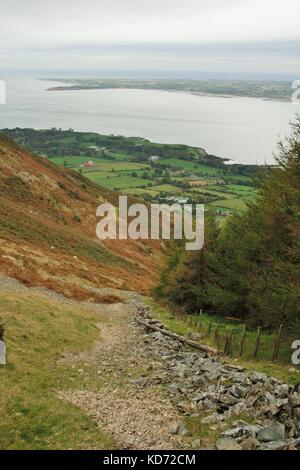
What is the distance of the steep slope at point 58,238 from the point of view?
38.7m

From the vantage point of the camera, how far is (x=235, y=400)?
592 inches

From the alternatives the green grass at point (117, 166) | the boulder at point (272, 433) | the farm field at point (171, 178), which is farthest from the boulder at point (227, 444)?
the green grass at point (117, 166)

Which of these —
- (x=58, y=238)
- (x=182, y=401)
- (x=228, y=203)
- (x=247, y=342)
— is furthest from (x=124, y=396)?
(x=228, y=203)

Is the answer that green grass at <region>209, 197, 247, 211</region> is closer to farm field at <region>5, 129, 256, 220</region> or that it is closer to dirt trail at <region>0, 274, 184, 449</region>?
farm field at <region>5, 129, 256, 220</region>

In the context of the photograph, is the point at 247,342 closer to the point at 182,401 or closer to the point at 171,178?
the point at 182,401

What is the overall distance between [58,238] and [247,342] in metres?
34.5

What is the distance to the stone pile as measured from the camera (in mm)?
Answer: 12273

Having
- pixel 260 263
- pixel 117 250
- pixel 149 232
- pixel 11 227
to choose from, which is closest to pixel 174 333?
pixel 260 263

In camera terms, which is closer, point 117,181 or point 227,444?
point 227,444

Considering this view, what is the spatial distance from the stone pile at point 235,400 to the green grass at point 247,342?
134 cm

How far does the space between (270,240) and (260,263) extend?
2.03 m

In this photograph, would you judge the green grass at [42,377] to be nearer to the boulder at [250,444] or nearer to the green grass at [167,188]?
the boulder at [250,444]

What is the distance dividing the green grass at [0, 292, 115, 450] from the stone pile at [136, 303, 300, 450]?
11.2 ft
